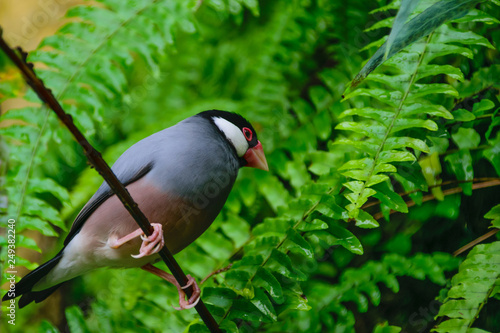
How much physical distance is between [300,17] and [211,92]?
2.69 feet

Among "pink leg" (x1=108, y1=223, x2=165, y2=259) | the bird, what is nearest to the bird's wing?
the bird

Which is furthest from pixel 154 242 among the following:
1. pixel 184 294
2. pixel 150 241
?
pixel 184 294

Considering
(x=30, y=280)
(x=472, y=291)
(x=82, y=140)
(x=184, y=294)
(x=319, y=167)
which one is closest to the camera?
(x=82, y=140)

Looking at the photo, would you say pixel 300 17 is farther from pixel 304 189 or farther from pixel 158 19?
pixel 304 189

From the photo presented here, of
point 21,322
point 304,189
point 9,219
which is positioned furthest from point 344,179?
point 21,322

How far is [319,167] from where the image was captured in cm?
166

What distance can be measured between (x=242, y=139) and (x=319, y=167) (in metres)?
0.32

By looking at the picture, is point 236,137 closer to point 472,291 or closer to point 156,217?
point 156,217

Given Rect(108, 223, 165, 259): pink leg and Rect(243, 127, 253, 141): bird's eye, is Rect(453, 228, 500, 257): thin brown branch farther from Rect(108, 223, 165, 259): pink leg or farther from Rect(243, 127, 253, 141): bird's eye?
Rect(108, 223, 165, 259): pink leg

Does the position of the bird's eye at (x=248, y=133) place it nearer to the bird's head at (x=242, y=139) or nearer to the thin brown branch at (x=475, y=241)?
the bird's head at (x=242, y=139)

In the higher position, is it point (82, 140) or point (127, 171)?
point (82, 140)

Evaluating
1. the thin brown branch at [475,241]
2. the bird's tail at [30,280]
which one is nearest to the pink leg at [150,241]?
the bird's tail at [30,280]

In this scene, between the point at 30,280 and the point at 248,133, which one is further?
the point at 248,133

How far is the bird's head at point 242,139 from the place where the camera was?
152cm
